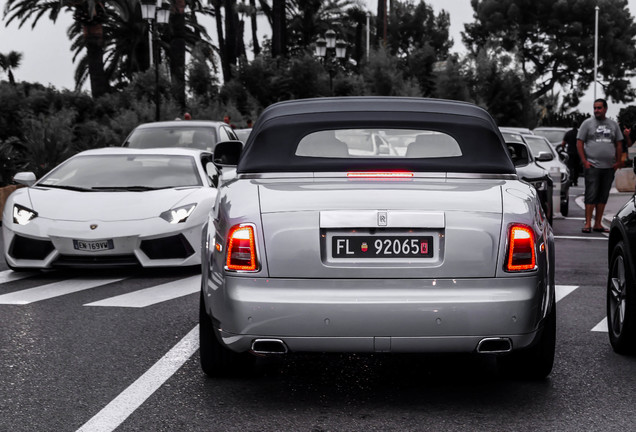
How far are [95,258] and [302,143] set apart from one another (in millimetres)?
4495

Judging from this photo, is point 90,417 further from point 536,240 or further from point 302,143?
point 536,240

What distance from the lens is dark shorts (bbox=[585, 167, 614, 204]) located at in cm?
1483

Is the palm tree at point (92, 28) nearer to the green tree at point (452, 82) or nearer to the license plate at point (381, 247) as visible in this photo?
the green tree at point (452, 82)

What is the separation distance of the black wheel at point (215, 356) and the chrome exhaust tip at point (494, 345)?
142 cm

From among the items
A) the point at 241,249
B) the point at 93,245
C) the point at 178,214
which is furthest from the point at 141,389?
the point at 178,214

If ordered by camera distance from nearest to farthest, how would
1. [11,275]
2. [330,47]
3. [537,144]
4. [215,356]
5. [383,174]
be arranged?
[383,174] → [215,356] → [11,275] → [537,144] → [330,47]

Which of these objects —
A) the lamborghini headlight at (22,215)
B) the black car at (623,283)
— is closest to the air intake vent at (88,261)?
the lamborghini headlight at (22,215)

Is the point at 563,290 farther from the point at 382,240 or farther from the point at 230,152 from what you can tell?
the point at 382,240

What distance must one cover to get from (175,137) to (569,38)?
2375 inches

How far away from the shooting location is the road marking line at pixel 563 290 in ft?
29.7

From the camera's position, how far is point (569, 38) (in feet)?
238

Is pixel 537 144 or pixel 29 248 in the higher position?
pixel 29 248

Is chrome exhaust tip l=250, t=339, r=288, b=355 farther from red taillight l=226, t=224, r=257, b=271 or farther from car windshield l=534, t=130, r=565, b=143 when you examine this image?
car windshield l=534, t=130, r=565, b=143

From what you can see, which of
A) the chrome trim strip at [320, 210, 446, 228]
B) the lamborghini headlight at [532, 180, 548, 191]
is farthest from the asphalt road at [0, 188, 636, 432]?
the lamborghini headlight at [532, 180, 548, 191]
